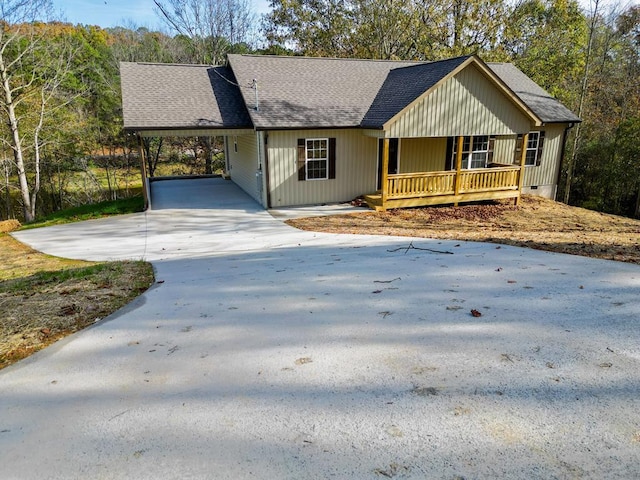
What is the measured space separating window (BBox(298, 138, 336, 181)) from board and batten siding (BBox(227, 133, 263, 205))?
1690 mm

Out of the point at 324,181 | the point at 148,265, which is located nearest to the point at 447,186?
the point at 324,181

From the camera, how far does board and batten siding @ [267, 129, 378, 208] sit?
44.4 ft

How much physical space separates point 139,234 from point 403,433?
33.5 feet

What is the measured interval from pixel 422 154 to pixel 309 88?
4751mm

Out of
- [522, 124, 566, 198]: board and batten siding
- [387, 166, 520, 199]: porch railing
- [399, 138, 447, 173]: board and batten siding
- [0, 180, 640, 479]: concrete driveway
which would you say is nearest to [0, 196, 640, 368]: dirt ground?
[0, 180, 640, 479]: concrete driveway

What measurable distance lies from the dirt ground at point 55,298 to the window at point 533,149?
14.9 metres

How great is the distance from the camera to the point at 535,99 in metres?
17.5

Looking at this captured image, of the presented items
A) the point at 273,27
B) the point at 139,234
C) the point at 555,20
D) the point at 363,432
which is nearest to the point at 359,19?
the point at 273,27

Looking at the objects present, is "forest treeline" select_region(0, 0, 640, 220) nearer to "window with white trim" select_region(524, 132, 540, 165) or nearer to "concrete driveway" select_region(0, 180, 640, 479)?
"window with white trim" select_region(524, 132, 540, 165)

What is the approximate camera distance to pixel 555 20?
79.6 feet

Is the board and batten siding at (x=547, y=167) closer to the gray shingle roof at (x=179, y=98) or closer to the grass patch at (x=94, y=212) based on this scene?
the gray shingle roof at (x=179, y=98)

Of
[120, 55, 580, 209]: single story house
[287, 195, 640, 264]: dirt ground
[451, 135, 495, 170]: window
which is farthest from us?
[451, 135, 495, 170]: window

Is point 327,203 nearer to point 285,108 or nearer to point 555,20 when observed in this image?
point 285,108

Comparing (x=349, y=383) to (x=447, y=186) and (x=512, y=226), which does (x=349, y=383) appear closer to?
(x=512, y=226)
